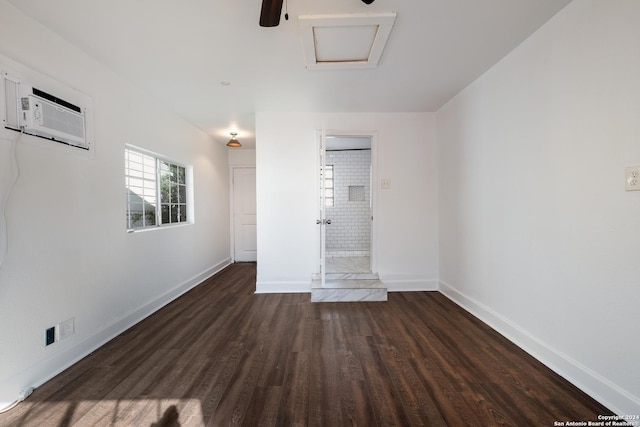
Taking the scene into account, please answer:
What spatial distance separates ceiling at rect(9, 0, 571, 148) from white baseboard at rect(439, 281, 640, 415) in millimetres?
2429

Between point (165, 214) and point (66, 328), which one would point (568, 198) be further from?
point (165, 214)

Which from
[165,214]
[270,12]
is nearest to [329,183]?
[165,214]

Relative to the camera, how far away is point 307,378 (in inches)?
70.2

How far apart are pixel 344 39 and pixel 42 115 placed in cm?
225

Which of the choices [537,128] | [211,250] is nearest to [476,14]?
[537,128]

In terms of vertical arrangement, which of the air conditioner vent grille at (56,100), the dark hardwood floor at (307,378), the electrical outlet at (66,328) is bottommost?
the dark hardwood floor at (307,378)

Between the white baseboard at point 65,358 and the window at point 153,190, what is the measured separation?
946 mm

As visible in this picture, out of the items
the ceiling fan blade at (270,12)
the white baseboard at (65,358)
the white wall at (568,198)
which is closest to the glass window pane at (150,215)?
the white baseboard at (65,358)

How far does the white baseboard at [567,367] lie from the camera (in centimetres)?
144

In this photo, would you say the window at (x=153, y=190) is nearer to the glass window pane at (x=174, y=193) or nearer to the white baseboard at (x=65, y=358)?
the glass window pane at (x=174, y=193)

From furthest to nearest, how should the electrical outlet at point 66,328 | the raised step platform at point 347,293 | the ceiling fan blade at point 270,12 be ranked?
1. the raised step platform at point 347,293
2. the electrical outlet at point 66,328
3. the ceiling fan blade at point 270,12

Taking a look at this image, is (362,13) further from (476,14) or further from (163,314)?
(163,314)

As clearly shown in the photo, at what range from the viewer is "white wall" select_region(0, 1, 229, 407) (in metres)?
1.63

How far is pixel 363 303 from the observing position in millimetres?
3279
